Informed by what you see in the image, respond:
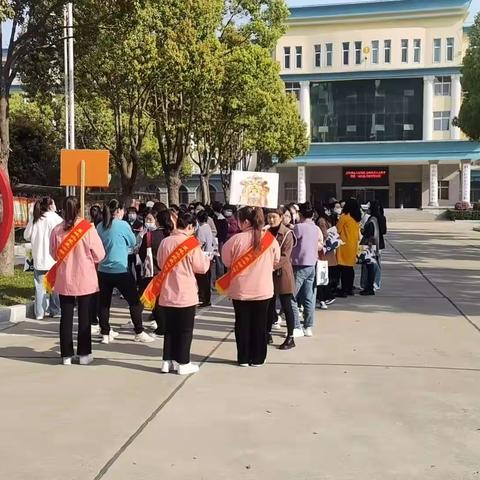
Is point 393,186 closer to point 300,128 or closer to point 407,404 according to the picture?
point 300,128

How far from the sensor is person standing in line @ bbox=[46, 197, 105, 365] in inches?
278

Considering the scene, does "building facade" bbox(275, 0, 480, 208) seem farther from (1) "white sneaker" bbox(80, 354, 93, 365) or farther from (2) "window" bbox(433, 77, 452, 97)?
(1) "white sneaker" bbox(80, 354, 93, 365)

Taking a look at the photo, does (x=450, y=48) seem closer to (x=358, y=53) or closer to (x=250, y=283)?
(x=358, y=53)

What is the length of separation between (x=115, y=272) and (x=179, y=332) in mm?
1802

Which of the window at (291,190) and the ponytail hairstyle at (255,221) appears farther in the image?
the window at (291,190)

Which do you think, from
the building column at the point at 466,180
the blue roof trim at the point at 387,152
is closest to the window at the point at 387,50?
the blue roof trim at the point at 387,152

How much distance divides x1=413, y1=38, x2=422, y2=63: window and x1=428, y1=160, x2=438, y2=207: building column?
31.7 ft

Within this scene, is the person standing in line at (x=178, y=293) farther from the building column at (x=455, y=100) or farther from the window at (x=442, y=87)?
the window at (x=442, y=87)

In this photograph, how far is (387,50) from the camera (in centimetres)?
6169

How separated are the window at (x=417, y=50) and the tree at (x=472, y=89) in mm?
34696

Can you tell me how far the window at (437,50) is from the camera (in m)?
60.6

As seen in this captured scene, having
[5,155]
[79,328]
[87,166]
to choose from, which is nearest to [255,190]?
[87,166]

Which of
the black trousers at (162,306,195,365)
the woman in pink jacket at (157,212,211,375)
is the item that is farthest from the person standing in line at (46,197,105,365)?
the black trousers at (162,306,195,365)

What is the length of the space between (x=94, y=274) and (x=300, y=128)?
38147 millimetres
